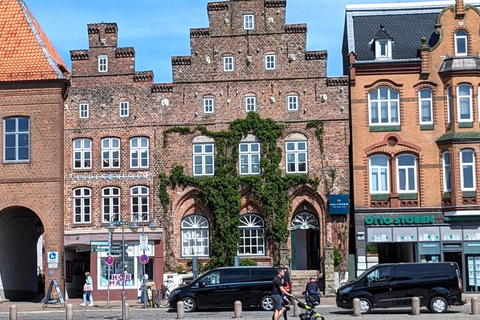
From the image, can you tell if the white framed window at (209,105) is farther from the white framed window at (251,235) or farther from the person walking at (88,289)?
the person walking at (88,289)

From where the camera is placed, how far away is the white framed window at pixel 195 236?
1858 inches

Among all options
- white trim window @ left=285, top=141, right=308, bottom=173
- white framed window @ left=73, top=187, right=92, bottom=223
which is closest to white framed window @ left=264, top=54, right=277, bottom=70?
white trim window @ left=285, top=141, right=308, bottom=173

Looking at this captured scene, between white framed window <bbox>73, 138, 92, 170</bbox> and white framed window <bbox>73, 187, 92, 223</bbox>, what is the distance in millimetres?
1238

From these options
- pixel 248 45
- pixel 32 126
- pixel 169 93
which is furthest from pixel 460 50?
pixel 32 126

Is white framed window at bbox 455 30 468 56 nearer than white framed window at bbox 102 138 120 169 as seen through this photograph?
Yes

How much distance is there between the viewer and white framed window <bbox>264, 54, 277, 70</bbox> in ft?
156

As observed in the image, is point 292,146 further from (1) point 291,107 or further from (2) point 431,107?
(2) point 431,107

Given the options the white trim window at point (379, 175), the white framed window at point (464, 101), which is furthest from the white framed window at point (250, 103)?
the white framed window at point (464, 101)

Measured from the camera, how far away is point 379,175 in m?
46.3

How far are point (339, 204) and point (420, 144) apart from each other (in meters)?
5.23

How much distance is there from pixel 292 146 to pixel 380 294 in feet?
47.8

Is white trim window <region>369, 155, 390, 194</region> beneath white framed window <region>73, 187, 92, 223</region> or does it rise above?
above

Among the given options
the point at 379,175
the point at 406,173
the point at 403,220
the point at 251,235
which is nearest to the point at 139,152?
the point at 251,235

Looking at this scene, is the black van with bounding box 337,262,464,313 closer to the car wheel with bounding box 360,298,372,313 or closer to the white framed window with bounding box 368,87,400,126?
the car wheel with bounding box 360,298,372,313
